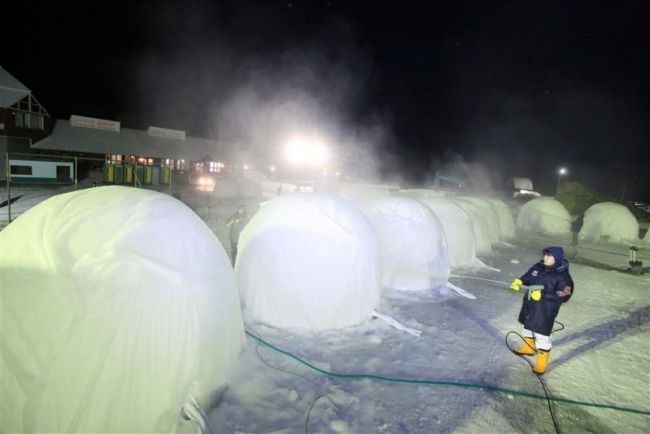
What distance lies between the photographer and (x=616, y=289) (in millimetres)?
8648

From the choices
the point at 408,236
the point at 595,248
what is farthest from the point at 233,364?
the point at 595,248

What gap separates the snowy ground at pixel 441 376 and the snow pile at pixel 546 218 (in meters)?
13.7

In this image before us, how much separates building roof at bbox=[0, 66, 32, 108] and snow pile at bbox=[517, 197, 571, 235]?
33.0 metres

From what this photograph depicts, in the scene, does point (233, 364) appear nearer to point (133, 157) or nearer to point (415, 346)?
point (415, 346)

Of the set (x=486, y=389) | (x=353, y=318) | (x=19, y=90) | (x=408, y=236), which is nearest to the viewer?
(x=486, y=389)

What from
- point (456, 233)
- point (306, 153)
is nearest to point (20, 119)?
point (306, 153)

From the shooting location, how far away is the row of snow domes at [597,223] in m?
17.5

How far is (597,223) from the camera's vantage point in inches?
695

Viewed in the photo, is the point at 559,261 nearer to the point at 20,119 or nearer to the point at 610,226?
the point at 610,226

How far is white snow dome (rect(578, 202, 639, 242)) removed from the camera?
1742 cm

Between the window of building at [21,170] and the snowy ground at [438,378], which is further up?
the window of building at [21,170]

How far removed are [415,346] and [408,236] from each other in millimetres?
2858

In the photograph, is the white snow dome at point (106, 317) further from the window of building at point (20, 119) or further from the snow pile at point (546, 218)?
the window of building at point (20, 119)

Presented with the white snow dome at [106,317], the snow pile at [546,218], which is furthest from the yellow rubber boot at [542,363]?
the snow pile at [546,218]
